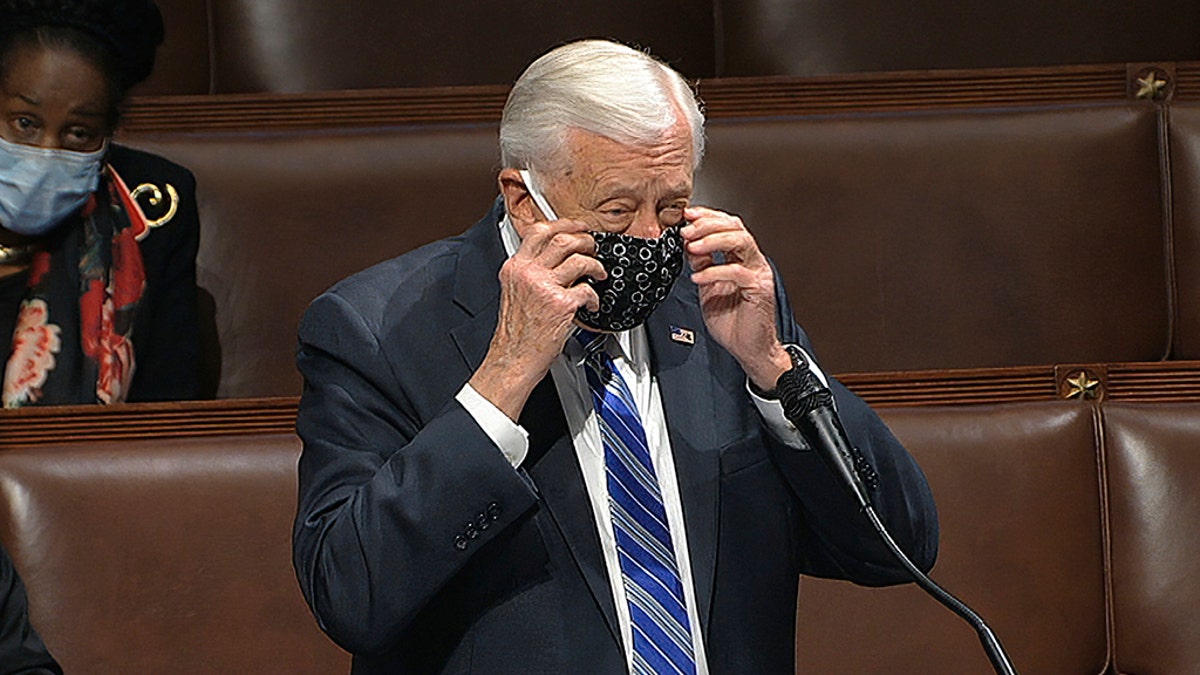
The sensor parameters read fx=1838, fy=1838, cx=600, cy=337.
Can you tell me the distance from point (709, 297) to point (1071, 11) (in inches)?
36.5

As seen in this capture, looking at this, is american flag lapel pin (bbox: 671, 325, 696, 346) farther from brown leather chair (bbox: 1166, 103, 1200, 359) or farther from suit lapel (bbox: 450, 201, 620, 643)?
brown leather chair (bbox: 1166, 103, 1200, 359)

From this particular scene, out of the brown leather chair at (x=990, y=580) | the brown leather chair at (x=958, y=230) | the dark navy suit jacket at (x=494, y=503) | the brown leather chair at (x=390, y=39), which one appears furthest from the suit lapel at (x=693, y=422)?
the brown leather chair at (x=390, y=39)

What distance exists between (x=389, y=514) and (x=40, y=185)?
598 mm

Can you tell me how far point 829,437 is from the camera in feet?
2.20

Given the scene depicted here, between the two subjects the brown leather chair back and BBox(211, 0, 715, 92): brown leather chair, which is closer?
the brown leather chair back

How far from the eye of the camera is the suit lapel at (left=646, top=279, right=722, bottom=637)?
2.43ft

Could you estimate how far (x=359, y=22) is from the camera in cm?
155

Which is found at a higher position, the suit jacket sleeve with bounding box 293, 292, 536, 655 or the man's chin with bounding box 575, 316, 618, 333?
the man's chin with bounding box 575, 316, 618, 333

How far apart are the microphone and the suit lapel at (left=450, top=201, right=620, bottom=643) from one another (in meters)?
0.09

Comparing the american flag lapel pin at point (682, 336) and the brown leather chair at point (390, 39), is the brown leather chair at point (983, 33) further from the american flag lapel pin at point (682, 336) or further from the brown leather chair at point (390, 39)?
the american flag lapel pin at point (682, 336)

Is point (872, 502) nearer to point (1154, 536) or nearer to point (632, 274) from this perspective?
point (632, 274)

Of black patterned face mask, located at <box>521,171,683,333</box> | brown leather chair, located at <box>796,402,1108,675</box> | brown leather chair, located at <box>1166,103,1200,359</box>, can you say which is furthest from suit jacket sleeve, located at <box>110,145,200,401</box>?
brown leather chair, located at <box>1166,103,1200,359</box>

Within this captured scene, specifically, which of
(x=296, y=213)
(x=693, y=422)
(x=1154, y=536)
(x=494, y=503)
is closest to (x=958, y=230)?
(x=1154, y=536)

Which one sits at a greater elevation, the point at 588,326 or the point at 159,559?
the point at 588,326
